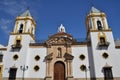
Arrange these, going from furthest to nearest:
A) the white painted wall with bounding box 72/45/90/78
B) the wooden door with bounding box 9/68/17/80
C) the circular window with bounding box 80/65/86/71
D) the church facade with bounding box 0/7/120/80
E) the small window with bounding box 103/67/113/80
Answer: the circular window with bounding box 80/65/86/71
the white painted wall with bounding box 72/45/90/78
the church facade with bounding box 0/7/120/80
the wooden door with bounding box 9/68/17/80
the small window with bounding box 103/67/113/80

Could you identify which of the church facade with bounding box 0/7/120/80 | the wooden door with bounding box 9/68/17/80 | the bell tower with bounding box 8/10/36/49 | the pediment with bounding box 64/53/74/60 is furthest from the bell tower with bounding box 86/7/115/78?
the wooden door with bounding box 9/68/17/80

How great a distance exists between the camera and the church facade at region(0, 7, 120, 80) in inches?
1093

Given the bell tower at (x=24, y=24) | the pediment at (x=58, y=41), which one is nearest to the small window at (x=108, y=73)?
the pediment at (x=58, y=41)

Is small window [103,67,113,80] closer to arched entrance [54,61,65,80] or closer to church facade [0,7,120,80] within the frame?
church facade [0,7,120,80]

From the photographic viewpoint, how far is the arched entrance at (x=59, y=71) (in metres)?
28.3

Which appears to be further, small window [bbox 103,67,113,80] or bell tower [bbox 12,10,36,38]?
bell tower [bbox 12,10,36,38]

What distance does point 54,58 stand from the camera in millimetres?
29641

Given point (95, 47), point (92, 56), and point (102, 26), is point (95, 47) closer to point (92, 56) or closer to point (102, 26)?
point (92, 56)

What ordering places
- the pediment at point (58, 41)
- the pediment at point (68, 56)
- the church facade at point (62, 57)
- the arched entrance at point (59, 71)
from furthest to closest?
1. the pediment at point (58, 41)
2. the pediment at point (68, 56)
3. the arched entrance at point (59, 71)
4. the church facade at point (62, 57)

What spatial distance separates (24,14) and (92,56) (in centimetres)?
1671

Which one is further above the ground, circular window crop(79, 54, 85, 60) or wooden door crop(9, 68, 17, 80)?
circular window crop(79, 54, 85, 60)

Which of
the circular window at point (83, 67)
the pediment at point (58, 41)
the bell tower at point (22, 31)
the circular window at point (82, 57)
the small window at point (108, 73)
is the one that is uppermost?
the bell tower at point (22, 31)

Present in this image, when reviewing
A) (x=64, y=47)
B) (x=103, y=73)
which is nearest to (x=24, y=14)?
(x=64, y=47)

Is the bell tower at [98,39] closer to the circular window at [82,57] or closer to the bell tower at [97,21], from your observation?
the bell tower at [97,21]
